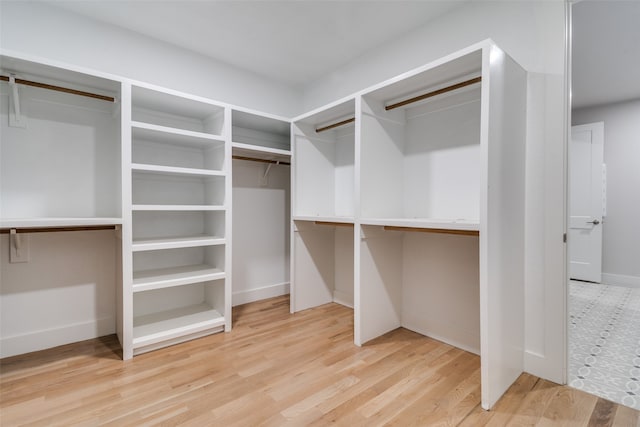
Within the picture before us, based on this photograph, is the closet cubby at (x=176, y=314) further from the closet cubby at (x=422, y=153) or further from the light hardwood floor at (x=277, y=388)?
the closet cubby at (x=422, y=153)

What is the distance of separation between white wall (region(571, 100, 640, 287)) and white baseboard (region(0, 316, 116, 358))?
5.97 m

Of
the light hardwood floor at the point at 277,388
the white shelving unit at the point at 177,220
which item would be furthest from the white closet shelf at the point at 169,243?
the light hardwood floor at the point at 277,388

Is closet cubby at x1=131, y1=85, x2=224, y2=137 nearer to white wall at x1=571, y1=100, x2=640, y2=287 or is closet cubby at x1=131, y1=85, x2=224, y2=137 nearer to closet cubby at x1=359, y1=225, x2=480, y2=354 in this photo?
closet cubby at x1=359, y1=225, x2=480, y2=354

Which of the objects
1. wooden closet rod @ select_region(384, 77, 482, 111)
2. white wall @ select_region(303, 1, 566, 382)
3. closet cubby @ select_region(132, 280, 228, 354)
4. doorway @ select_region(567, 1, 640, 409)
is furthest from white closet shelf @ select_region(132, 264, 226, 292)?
doorway @ select_region(567, 1, 640, 409)

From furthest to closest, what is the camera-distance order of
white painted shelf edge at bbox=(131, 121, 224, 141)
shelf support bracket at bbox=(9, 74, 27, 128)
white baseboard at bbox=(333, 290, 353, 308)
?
Result: white baseboard at bbox=(333, 290, 353, 308), white painted shelf edge at bbox=(131, 121, 224, 141), shelf support bracket at bbox=(9, 74, 27, 128)

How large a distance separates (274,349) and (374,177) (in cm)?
A: 149

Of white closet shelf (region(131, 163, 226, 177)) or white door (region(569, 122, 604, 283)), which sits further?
white door (region(569, 122, 604, 283))

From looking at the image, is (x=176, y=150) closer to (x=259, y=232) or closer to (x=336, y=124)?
(x=259, y=232)

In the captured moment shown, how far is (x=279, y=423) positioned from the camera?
1406 millimetres

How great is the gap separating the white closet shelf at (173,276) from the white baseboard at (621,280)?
506 centimetres

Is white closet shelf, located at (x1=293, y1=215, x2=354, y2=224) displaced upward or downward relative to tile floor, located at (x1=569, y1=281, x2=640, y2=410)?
upward

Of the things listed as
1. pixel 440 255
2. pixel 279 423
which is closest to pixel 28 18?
pixel 279 423

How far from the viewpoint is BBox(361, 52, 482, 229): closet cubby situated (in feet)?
6.77

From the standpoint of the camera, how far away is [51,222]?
1700 mm
